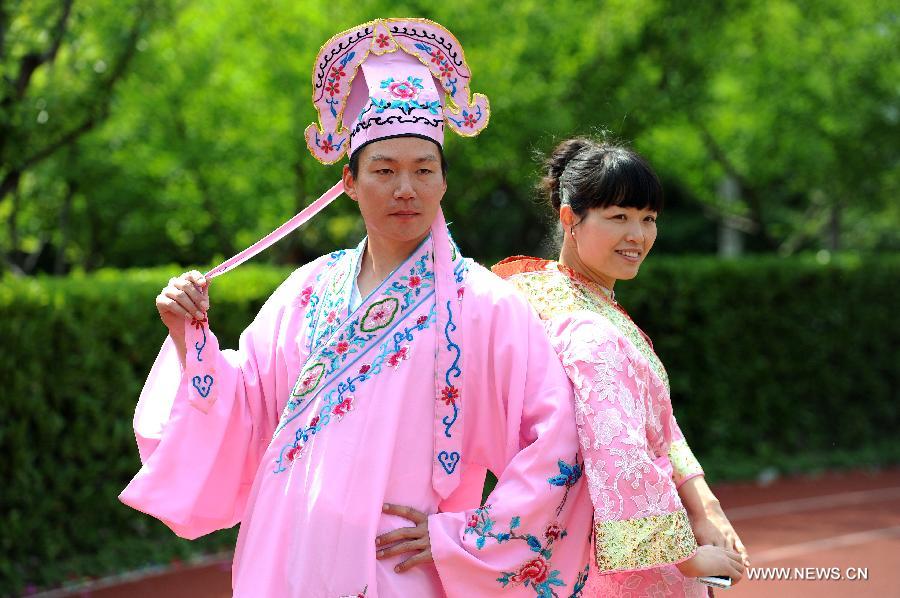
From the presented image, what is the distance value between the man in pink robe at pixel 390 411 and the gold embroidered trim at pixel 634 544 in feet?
0.23

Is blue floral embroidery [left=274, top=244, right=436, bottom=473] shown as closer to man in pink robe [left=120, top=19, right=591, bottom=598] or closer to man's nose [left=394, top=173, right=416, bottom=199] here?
man in pink robe [left=120, top=19, right=591, bottom=598]

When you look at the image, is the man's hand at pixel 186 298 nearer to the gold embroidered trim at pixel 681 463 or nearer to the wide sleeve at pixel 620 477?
the wide sleeve at pixel 620 477

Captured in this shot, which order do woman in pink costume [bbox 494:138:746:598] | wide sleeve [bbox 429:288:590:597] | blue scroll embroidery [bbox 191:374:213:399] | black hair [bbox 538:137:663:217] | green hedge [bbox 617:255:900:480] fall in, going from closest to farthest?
wide sleeve [bbox 429:288:590:597], woman in pink costume [bbox 494:138:746:598], blue scroll embroidery [bbox 191:374:213:399], black hair [bbox 538:137:663:217], green hedge [bbox 617:255:900:480]

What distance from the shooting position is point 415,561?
2705 mm

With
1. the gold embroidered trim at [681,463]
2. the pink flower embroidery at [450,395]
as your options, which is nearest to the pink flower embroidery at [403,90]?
the pink flower embroidery at [450,395]

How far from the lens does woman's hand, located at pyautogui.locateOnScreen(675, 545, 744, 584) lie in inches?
115

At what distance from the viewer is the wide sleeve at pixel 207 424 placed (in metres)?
2.93

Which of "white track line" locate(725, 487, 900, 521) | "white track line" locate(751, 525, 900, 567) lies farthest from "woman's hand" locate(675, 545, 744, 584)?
"white track line" locate(725, 487, 900, 521)

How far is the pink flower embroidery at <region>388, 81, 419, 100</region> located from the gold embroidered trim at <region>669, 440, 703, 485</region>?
1.22m

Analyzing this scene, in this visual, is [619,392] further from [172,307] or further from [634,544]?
[172,307]

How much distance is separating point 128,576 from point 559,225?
4412mm

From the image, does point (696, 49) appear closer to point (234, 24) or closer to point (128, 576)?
point (234, 24)

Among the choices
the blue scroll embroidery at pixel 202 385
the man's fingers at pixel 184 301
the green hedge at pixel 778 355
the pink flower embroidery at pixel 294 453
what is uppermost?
the man's fingers at pixel 184 301

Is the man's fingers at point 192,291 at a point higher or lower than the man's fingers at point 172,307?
higher
